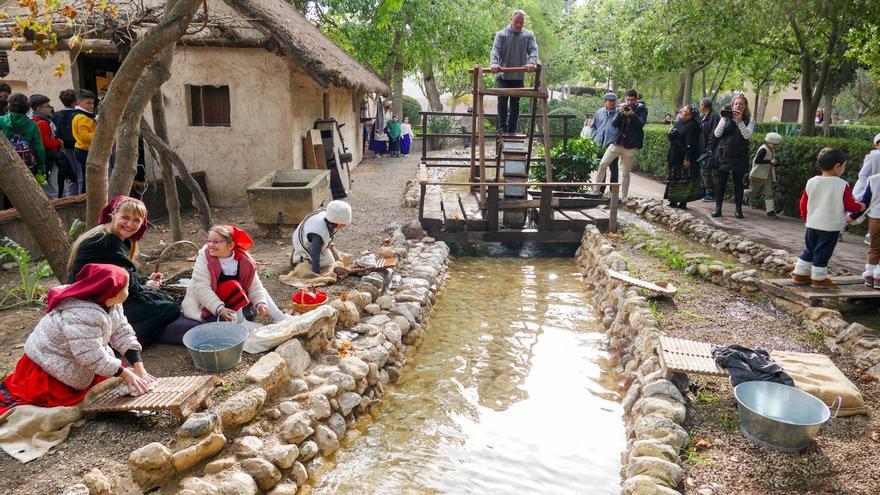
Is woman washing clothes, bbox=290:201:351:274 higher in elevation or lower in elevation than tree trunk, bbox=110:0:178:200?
lower

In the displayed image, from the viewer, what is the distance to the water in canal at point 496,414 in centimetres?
395

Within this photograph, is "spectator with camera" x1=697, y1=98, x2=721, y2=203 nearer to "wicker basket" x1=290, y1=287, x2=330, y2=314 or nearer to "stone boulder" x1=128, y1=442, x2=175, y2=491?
"wicker basket" x1=290, y1=287, x2=330, y2=314

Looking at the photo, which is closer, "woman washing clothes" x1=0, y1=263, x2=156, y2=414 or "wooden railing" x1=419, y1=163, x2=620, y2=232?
"woman washing clothes" x1=0, y1=263, x2=156, y2=414

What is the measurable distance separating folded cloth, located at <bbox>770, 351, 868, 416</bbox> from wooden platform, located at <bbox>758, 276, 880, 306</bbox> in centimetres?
142

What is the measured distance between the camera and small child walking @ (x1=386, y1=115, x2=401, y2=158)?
1931cm

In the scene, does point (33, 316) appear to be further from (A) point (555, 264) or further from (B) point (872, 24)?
(B) point (872, 24)

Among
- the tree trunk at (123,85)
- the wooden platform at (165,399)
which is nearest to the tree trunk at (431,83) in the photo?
the tree trunk at (123,85)

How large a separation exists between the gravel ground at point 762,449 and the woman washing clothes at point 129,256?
381cm

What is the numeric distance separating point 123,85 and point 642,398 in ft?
15.4

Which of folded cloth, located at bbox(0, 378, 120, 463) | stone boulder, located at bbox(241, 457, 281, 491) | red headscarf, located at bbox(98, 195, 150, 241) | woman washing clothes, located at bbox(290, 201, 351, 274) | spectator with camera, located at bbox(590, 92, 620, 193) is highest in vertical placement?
spectator with camera, located at bbox(590, 92, 620, 193)

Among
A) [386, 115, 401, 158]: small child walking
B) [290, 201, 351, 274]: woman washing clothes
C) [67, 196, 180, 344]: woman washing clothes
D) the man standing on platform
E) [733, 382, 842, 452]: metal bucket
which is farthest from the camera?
[386, 115, 401, 158]: small child walking

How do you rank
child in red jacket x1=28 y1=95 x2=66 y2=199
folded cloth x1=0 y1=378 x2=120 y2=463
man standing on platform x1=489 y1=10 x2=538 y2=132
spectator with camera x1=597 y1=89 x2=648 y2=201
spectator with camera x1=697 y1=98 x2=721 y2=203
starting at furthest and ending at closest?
spectator with camera x1=597 y1=89 x2=648 y2=201 → spectator with camera x1=697 y1=98 x2=721 y2=203 → man standing on platform x1=489 y1=10 x2=538 y2=132 → child in red jacket x1=28 y1=95 x2=66 y2=199 → folded cloth x1=0 y1=378 x2=120 y2=463

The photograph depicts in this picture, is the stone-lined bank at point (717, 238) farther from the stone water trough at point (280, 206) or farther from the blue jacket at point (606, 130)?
the stone water trough at point (280, 206)

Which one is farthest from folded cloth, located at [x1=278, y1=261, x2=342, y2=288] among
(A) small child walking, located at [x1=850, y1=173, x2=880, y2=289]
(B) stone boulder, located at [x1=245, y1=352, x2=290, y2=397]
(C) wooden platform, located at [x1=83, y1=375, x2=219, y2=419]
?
(A) small child walking, located at [x1=850, y1=173, x2=880, y2=289]
